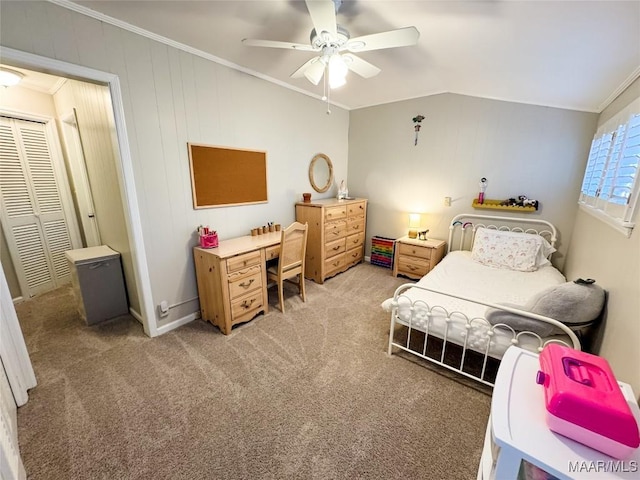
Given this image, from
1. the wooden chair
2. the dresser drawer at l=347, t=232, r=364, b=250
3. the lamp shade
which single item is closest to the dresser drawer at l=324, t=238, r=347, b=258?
the dresser drawer at l=347, t=232, r=364, b=250

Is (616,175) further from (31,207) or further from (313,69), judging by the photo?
(31,207)

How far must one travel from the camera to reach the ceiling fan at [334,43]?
4.59 ft

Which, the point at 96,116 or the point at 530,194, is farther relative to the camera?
the point at 530,194

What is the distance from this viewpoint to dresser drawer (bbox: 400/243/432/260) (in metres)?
3.48

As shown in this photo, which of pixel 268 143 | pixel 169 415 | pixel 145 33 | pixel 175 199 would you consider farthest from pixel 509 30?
pixel 169 415

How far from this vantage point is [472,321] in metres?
1.75

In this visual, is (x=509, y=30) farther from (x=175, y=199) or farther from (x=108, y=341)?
(x=108, y=341)

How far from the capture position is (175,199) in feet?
7.80

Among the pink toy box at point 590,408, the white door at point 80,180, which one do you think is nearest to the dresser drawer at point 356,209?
the pink toy box at point 590,408

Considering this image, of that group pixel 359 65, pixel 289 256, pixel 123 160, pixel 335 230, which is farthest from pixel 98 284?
pixel 359 65

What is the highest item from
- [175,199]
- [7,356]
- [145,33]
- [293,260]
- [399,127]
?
[145,33]

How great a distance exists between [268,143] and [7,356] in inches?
Result: 108

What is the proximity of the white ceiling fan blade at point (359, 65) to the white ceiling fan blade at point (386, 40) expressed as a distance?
0.15 m

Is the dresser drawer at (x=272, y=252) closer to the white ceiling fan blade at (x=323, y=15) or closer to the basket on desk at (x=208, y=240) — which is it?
the basket on desk at (x=208, y=240)
